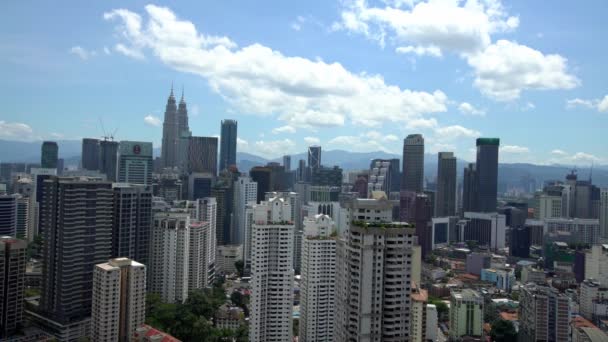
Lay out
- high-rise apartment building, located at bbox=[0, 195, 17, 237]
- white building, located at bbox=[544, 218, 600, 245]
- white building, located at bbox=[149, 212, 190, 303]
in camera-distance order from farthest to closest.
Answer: white building, located at bbox=[544, 218, 600, 245], high-rise apartment building, located at bbox=[0, 195, 17, 237], white building, located at bbox=[149, 212, 190, 303]

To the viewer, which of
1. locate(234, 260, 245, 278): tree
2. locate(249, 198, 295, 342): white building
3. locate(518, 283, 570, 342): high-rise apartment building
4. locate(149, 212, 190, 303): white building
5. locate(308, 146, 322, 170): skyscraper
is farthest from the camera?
locate(308, 146, 322, 170): skyscraper

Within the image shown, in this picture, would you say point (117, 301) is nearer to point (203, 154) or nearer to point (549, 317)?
point (549, 317)

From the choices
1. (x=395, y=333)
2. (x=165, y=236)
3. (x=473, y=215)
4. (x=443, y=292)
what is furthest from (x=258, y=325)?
(x=473, y=215)

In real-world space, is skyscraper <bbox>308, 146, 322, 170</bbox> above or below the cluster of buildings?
above

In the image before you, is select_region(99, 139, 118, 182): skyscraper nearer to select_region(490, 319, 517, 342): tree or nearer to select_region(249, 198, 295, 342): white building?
select_region(249, 198, 295, 342): white building

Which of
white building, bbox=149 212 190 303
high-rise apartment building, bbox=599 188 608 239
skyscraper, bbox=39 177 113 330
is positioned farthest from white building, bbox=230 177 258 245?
high-rise apartment building, bbox=599 188 608 239

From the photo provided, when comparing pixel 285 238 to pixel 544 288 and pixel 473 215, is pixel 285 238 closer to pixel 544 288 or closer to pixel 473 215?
pixel 544 288

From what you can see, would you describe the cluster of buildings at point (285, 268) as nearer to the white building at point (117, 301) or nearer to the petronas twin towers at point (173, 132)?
the white building at point (117, 301)
